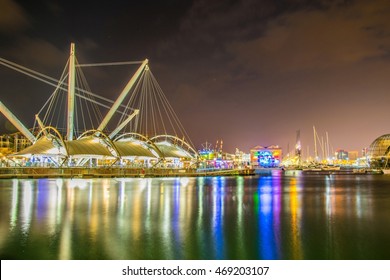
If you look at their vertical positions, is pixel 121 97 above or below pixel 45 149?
above

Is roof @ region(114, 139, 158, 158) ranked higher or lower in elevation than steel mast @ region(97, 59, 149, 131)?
lower

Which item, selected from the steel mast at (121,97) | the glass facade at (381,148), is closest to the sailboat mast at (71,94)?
the steel mast at (121,97)

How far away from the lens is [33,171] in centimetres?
5116

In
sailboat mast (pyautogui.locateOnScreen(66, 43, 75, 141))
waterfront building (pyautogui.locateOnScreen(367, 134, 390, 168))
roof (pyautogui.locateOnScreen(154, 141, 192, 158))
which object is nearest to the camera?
sailboat mast (pyautogui.locateOnScreen(66, 43, 75, 141))

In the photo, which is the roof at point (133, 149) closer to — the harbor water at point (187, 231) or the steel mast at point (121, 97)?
the steel mast at point (121, 97)

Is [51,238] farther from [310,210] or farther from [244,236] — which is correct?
[310,210]

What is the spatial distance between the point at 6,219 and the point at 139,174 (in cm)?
4258

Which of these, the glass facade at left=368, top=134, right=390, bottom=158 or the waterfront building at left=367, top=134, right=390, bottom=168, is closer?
the waterfront building at left=367, top=134, right=390, bottom=168

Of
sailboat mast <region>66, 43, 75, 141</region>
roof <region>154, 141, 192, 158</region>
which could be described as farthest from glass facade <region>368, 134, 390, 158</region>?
sailboat mast <region>66, 43, 75, 141</region>

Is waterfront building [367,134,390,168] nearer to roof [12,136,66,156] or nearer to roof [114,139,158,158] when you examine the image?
roof [114,139,158,158]

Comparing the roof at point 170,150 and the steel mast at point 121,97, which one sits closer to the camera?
the steel mast at point 121,97

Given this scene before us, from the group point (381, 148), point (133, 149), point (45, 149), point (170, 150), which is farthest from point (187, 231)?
point (381, 148)

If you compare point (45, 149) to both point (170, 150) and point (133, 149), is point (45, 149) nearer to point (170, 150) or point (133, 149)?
point (133, 149)
